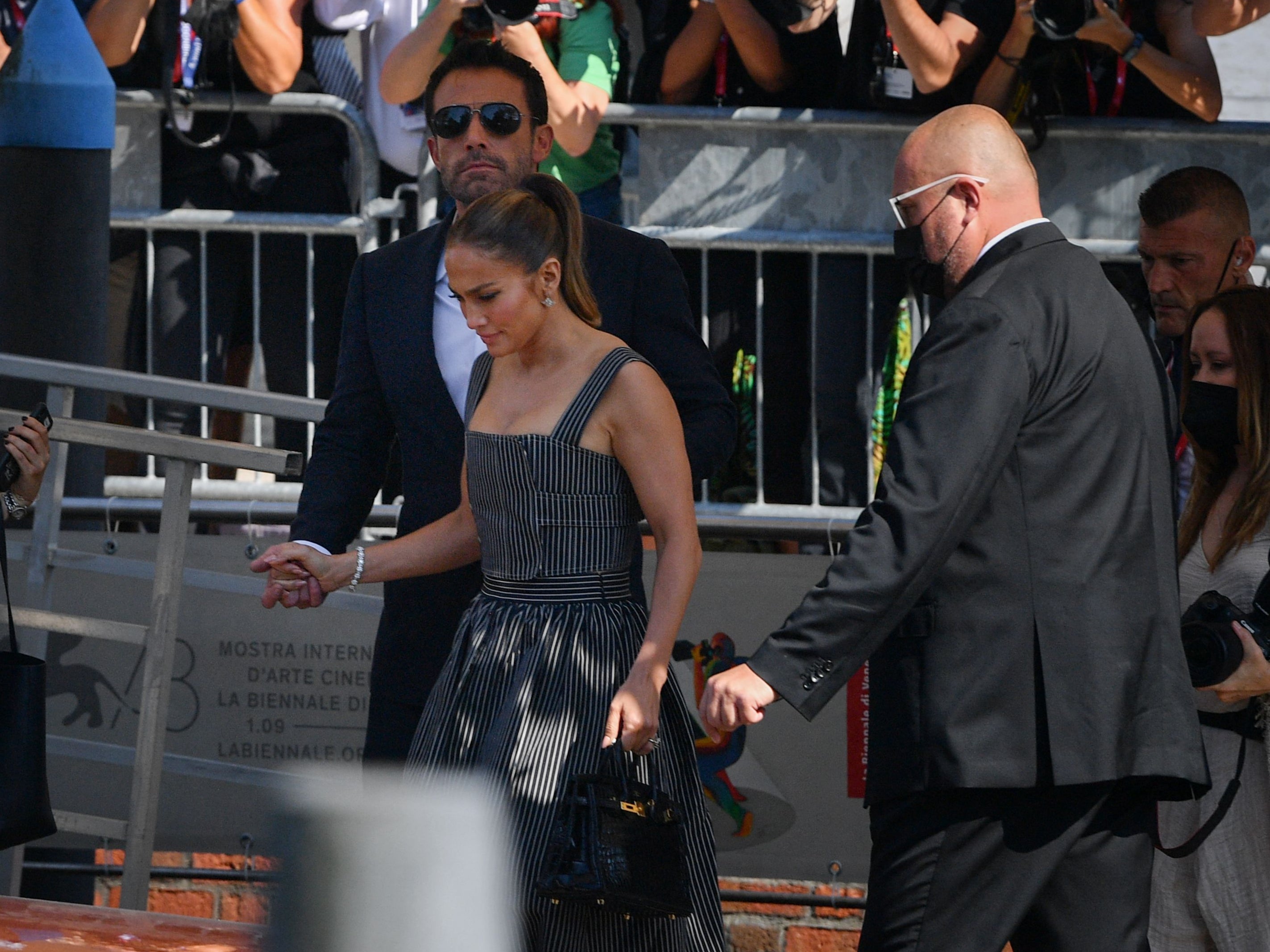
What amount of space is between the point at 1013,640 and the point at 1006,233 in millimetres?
699

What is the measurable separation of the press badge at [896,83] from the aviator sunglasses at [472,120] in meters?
1.91

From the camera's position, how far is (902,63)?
515 cm

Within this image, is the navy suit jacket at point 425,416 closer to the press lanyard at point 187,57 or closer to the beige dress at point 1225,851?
the beige dress at point 1225,851

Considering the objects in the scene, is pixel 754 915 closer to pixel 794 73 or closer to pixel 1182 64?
pixel 794 73

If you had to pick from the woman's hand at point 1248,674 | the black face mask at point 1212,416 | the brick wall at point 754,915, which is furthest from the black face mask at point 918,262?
the brick wall at point 754,915

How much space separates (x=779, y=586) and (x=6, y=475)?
2.05 metres

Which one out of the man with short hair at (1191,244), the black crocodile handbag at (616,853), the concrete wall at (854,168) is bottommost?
the black crocodile handbag at (616,853)

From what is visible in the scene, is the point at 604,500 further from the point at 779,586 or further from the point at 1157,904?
the point at 779,586

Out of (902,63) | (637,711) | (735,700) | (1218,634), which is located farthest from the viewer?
(902,63)

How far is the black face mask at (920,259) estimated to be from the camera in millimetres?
2996

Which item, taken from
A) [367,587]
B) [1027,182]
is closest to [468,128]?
[1027,182]

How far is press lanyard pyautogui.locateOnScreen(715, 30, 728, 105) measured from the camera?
5352 millimetres

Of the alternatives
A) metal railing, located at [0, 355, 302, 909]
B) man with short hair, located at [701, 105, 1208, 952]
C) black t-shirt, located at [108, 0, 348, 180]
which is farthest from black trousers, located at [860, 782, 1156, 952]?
black t-shirt, located at [108, 0, 348, 180]

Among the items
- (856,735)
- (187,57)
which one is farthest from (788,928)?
(187,57)
